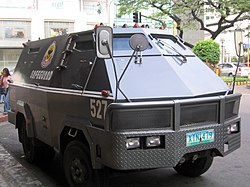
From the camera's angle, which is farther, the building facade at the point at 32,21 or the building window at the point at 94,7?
the building window at the point at 94,7

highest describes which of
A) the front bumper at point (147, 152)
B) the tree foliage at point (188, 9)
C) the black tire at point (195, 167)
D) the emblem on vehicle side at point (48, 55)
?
the tree foliage at point (188, 9)

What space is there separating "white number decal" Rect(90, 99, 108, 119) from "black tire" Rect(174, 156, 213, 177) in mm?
1819

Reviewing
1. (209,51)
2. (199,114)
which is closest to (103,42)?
(199,114)

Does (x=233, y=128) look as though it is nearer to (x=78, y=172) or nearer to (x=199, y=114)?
(x=199, y=114)

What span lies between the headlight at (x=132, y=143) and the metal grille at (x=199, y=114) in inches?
21.6

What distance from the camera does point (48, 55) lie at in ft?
19.7

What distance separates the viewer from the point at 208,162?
5.44 metres

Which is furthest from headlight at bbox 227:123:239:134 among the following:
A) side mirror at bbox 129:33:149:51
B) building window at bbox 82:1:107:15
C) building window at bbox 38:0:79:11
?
building window at bbox 82:1:107:15

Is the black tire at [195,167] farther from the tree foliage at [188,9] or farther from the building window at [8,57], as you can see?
the building window at [8,57]

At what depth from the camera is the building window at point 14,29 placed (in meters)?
30.6

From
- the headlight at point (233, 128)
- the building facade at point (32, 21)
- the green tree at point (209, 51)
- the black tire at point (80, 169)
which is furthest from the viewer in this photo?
the building facade at point (32, 21)

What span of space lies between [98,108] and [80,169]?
89cm

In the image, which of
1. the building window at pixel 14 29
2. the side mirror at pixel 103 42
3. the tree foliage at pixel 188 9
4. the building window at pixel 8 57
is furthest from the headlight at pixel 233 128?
the building window at pixel 8 57

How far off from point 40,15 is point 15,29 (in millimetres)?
2440
